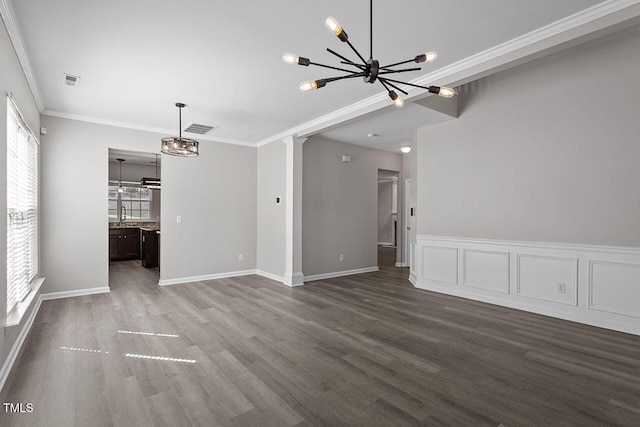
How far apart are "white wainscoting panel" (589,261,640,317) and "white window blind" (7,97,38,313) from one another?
231 inches

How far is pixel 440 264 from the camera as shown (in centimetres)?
519

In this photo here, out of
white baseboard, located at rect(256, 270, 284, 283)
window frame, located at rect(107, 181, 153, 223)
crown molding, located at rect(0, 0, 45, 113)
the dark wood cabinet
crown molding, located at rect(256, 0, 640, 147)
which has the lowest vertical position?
white baseboard, located at rect(256, 270, 284, 283)

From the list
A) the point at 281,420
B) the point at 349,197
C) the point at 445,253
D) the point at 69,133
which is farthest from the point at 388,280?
the point at 69,133

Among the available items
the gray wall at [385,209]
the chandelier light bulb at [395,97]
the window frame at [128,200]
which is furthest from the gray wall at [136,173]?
the chandelier light bulb at [395,97]

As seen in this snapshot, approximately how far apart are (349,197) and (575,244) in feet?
12.4

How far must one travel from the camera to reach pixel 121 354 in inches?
114

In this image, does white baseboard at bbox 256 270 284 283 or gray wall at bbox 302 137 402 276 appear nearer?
white baseboard at bbox 256 270 284 283

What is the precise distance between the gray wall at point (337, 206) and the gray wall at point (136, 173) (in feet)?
19.3

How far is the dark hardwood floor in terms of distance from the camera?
6.73ft

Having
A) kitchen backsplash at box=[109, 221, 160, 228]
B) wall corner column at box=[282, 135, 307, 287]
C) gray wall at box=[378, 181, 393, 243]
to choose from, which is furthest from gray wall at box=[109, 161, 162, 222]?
gray wall at box=[378, 181, 393, 243]

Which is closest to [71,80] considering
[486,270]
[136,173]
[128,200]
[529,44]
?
[529,44]

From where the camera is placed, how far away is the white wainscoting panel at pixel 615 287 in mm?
3396

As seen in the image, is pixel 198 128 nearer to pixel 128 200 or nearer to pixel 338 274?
pixel 338 274

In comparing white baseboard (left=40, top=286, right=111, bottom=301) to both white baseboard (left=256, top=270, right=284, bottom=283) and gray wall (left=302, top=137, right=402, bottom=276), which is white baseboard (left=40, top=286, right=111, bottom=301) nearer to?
white baseboard (left=256, top=270, right=284, bottom=283)
